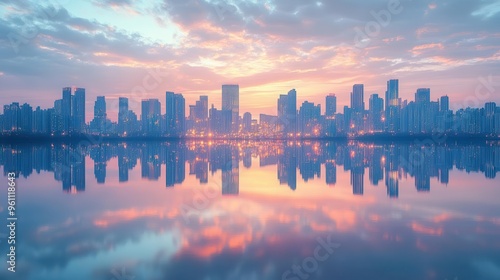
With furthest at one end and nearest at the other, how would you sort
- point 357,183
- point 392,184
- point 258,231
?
point 357,183 → point 392,184 → point 258,231

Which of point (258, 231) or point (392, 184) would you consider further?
point (392, 184)

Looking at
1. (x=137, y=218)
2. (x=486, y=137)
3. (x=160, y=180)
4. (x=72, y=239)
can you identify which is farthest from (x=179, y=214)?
(x=486, y=137)

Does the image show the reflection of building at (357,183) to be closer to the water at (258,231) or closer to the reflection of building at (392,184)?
the water at (258,231)

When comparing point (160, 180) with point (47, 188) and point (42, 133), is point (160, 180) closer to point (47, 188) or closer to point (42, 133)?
point (47, 188)

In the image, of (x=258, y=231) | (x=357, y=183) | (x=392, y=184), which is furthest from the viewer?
(x=357, y=183)

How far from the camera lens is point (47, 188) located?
2367 cm

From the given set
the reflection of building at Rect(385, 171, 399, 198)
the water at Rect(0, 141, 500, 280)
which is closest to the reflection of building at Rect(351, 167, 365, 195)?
the water at Rect(0, 141, 500, 280)

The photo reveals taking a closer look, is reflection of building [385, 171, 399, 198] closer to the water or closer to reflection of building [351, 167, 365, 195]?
the water

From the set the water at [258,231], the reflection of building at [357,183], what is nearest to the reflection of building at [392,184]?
the water at [258,231]

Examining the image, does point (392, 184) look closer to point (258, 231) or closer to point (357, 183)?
point (357, 183)

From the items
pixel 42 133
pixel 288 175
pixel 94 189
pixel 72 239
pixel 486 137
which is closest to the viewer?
pixel 72 239

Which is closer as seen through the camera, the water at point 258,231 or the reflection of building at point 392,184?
the water at point 258,231

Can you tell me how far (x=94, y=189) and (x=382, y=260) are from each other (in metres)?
18.8

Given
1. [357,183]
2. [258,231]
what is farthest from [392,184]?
[258,231]
